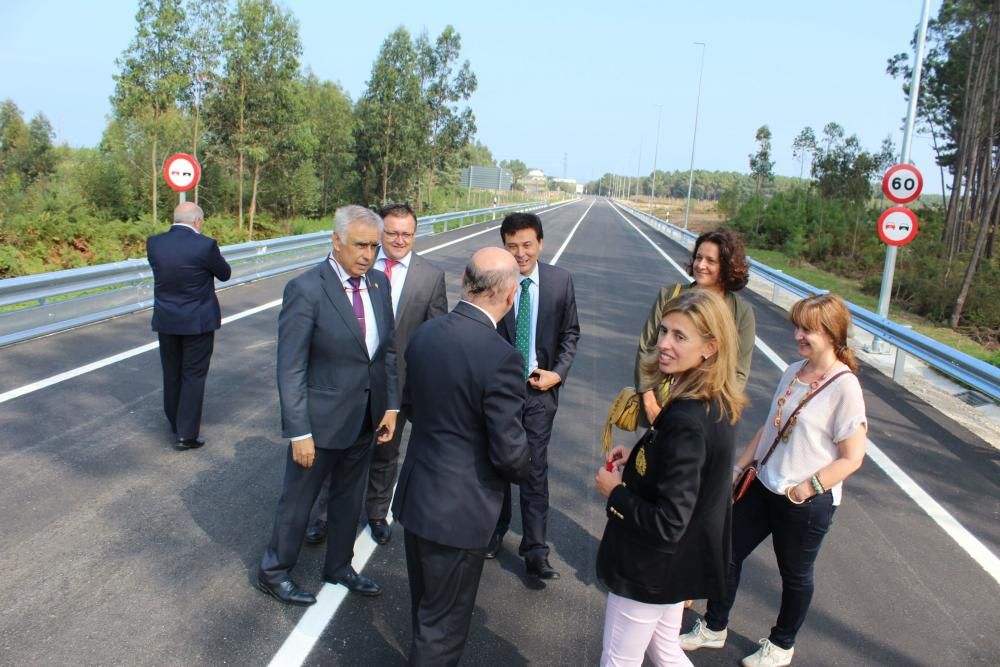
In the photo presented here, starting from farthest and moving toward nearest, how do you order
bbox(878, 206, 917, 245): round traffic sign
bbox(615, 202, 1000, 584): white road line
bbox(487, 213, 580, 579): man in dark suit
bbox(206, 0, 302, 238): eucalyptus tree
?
bbox(206, 0, 302, 238): eucalyptus tree
bbox(878, 206, 917, 245): round traffic sign
bbox(615, 202, 1000, 584): white road line
bbox(487, 213, 580, 579): man in dark suit

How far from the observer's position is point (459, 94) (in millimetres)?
43125

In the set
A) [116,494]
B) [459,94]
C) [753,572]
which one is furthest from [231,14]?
[753,572]

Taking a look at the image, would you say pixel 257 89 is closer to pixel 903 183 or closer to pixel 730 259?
pixel 903 183

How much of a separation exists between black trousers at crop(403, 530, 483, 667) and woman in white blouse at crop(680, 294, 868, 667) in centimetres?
139

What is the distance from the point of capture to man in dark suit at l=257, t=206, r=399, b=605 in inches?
135

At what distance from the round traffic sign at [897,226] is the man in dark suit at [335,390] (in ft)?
31.2

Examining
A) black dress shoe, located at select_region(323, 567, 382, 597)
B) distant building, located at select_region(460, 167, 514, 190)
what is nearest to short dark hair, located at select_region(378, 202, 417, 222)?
black dress shoe, located at select_region(323, 567, 382, 597)

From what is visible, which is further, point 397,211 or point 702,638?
point 397,211

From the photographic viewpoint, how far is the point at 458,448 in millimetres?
2607

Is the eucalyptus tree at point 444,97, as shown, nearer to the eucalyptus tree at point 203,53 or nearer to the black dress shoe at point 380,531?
the eucalyptus tree at point 203,53

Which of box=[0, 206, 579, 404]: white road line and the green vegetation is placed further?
the green vegetation

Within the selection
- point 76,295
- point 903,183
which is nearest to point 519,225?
point 76,295

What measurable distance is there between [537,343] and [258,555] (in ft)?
6.51

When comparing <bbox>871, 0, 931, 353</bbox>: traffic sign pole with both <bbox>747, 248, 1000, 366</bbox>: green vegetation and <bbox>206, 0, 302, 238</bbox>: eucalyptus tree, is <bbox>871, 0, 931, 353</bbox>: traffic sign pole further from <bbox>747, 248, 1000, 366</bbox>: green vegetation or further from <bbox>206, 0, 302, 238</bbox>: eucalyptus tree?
<bbox>206, 0, 302, 238</bbox>: eucalyptus tree
